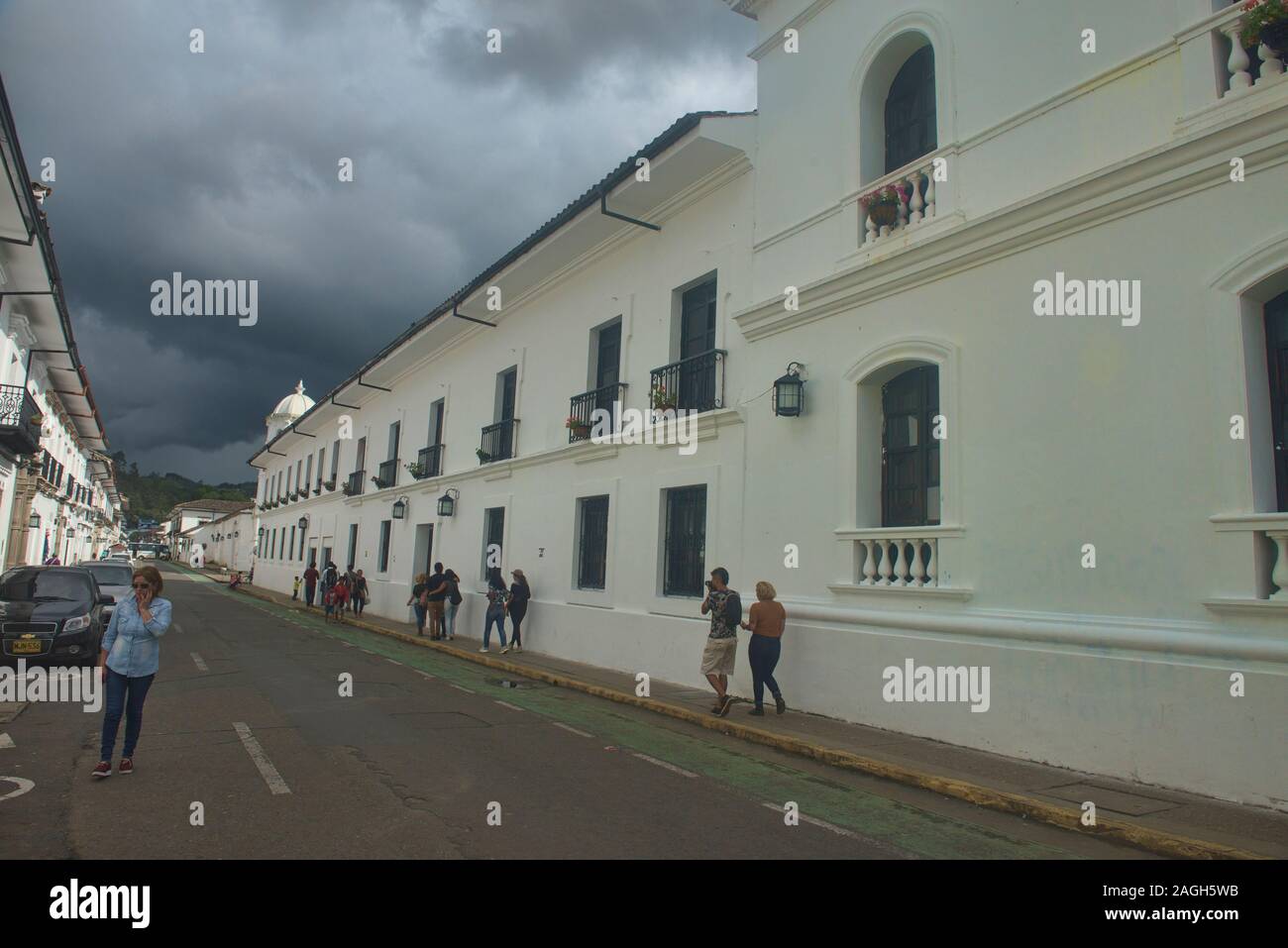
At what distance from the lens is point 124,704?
21.4 ft

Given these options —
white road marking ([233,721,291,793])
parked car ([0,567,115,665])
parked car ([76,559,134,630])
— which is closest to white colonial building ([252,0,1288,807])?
white road marking ([233,721,291,793])

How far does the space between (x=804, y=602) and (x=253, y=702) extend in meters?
6.55

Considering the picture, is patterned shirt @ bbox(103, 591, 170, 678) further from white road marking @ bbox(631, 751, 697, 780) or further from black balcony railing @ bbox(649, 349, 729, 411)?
black balcony railing @ bbox(649, 349, 729, 411)

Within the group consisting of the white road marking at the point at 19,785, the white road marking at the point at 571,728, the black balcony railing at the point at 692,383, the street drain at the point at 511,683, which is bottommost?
the street drain at the point at 511,683

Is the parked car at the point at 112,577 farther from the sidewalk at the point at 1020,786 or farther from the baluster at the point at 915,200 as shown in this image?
the baluster at the point at 915,200

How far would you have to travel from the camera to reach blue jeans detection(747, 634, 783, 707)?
9508 mm

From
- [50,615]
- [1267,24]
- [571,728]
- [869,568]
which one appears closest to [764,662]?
[869,568]

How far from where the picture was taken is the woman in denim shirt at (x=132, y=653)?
632cm

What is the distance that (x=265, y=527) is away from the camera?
4616cm

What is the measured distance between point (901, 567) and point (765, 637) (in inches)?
68.2

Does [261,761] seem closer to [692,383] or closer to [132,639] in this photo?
[132,639]

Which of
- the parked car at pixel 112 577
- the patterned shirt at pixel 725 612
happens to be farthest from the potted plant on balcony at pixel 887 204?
the parked car at pixel 112 577

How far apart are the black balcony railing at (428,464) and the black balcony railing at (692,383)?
1020 centimetres

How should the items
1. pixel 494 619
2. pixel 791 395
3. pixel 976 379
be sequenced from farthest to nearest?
pixel 494 619, pixel 791 395, pixel 976 379
